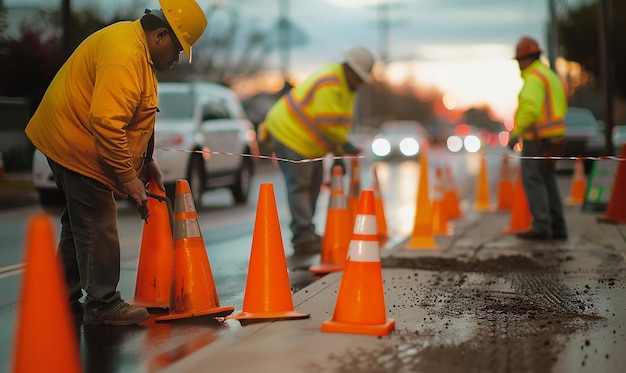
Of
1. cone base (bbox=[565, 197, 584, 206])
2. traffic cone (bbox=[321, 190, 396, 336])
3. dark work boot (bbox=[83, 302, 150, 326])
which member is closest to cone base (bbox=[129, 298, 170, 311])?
dark work boot (bbox=[83, 302, 150, 326])

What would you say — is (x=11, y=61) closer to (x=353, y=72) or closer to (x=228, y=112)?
(x=228, y=112)

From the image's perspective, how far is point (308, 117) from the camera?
1010 centimetres

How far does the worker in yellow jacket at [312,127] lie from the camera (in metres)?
9.89

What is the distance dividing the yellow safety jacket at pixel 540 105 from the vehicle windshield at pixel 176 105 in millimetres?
6926

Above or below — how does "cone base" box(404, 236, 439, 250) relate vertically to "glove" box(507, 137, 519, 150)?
below

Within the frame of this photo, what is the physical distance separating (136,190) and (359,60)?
444 cm

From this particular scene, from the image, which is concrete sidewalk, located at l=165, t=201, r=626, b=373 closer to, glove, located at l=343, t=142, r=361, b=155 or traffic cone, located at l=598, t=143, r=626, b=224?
glove, located at l=343, t=142, r=361, b=155

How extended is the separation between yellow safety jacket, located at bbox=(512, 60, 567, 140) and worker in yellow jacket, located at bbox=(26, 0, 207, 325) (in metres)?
5.15

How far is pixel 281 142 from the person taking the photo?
34.0ft

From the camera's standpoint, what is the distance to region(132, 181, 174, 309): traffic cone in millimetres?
6688

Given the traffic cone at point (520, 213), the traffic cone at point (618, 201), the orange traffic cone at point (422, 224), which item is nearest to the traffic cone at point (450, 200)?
the traffic cone at point (520, 213)

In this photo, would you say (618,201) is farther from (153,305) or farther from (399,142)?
(399,142)

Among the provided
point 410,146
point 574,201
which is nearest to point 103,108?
point 574,201

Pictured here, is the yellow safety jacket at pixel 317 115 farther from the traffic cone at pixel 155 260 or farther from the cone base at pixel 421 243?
the traffic cone at pixel 155 260
